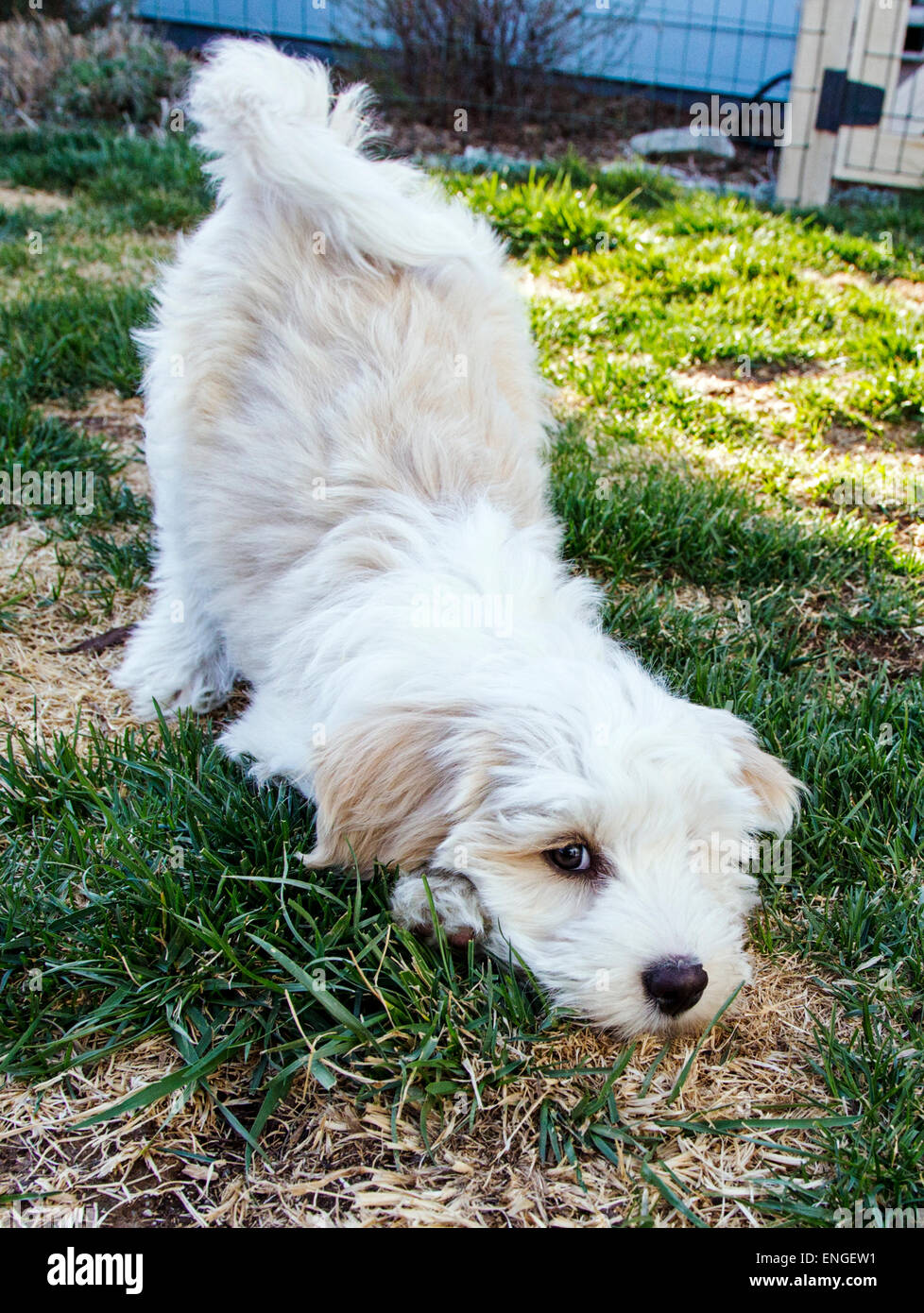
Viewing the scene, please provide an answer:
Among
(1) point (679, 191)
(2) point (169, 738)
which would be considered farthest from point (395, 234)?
(1) point (679, 191)

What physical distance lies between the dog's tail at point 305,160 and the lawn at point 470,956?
108 cm

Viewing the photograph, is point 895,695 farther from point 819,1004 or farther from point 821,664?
point 819,1004

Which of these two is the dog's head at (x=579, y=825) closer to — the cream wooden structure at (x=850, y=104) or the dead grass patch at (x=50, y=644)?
the dead grass patch at (x=50, y=644)

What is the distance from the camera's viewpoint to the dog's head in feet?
6.05

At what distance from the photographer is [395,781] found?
1.98 metres

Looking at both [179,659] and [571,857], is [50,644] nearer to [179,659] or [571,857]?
[179,659]

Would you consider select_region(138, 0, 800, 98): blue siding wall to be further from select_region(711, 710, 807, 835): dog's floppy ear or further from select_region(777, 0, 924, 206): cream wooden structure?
select_region(711, 710, 807, 835): dog's floppy ear

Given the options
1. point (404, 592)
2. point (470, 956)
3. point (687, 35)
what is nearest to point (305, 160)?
point (404, 592)

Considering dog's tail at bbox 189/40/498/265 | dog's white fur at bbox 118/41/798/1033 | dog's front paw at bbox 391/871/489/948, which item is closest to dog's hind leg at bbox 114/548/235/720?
dog's white fur at bbox 118/41/798/1033

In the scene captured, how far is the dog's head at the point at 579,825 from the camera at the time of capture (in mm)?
1845

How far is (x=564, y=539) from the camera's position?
11.5ft

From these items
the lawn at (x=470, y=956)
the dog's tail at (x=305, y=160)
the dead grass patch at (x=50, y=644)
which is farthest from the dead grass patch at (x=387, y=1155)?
the dog's tail at (x=305, y=160)

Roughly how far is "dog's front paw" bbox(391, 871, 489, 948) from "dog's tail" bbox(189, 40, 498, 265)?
1.71 metres

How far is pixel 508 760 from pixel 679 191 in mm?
5800
